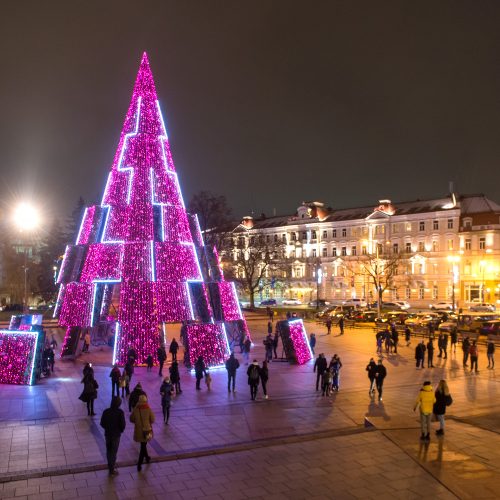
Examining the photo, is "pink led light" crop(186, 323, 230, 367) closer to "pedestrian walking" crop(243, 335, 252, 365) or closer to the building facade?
"pedestrian walking" crop(243, 335, 252, 365)

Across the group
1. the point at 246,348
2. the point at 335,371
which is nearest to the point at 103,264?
the point at 246,348

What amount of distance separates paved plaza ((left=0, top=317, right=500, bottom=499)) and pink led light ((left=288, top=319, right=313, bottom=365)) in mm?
5598

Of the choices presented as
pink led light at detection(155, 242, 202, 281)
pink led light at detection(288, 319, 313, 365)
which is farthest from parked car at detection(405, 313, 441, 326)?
pink led light at detection(155, 242, 202, 281)

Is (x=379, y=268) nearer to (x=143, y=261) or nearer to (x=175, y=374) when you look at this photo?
(x=143, y=261)

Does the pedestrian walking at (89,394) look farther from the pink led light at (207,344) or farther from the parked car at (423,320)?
the parked car at (423,320)

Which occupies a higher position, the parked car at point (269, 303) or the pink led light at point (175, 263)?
the pink led light at point (175, 263)

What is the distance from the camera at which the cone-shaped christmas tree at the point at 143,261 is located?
71.1 ft

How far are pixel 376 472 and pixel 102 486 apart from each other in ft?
16.2

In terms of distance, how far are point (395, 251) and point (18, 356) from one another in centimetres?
6144

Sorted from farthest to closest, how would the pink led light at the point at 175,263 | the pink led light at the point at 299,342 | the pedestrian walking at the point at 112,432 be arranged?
the pink led light at the point at 299,342 < the pink led light at the point at 175,263 < the pedestrian walking at the point at 112,432

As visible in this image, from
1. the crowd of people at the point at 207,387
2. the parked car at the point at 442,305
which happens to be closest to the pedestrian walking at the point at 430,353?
the crowd of people at the point at 207,387

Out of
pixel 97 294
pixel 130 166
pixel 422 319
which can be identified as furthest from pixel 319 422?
pixel 422 319

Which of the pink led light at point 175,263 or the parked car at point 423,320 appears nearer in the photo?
the pink led light at point 175,263

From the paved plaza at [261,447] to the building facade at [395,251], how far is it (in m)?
43.1
